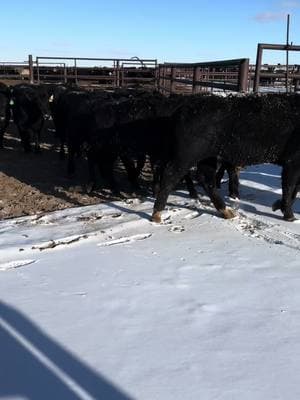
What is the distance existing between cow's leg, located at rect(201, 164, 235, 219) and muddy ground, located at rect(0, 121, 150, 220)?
1.55 meters

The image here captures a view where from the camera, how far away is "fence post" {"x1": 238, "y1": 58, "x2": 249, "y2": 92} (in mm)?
8289

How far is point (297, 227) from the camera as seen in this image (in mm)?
5695

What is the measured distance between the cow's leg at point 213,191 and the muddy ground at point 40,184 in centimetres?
155

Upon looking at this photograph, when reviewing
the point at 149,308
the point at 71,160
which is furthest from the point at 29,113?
the point at 149,308

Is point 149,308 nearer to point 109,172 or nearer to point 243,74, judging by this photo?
point 109,172

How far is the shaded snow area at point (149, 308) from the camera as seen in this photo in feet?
9.34

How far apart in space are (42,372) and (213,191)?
3.70m

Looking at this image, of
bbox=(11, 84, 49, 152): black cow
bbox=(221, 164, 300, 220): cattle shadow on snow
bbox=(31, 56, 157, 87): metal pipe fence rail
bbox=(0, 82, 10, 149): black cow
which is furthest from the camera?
bbox=(31, 56, 157, 87): metal pipe fence rail

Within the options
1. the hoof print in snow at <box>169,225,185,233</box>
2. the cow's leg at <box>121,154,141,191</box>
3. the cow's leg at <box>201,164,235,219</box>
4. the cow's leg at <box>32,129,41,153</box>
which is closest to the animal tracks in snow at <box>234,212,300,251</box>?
the cow's leg at <box>201,164,235,219</box>

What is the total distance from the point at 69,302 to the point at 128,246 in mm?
1370

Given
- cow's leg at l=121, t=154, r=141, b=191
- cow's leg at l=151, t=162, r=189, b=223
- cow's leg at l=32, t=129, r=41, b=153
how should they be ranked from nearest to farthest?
cow's leg at l=151, t=162, r=189, b=223, cow's leg at l=121, t=154, r=141, b=191, cow's leg at l=32, t=129, r=41, b=153

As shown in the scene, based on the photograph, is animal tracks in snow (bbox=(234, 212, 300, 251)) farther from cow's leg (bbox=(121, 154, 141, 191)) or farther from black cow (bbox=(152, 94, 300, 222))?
cow's leg (bbox=(121, 154, 141, 191))

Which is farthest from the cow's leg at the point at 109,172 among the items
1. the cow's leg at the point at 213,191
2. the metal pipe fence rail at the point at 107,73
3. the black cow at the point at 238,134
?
the metal pipe fence rail at the point at 107,73

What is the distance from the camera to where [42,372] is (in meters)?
2.92
